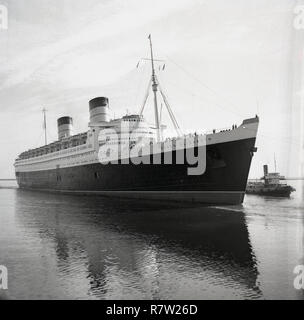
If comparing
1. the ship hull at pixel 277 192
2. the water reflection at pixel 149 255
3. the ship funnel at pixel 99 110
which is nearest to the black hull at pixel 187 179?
the water reflection at pixel 149 255

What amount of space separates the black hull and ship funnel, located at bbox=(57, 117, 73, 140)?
15.8 metres

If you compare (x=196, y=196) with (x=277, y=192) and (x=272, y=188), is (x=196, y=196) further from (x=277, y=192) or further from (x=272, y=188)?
(x=272, y=188)

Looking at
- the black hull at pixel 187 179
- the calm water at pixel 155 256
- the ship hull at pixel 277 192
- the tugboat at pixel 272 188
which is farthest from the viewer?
the tugboat at pixel 272 188

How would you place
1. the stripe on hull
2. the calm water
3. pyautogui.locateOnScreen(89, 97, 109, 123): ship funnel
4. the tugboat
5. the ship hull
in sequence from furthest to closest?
the tugboat
the ship hull
pyautogui.locateOnScreen(89, 97, 109, 123): ship funnel
the stripe on hull
the calm water

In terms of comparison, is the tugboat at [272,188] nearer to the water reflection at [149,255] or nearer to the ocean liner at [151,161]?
the ocean liner at [151,161]

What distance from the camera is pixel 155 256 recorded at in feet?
38.8

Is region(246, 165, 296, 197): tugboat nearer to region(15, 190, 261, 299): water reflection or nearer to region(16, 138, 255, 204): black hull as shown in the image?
region(16, 138, 255, 204): black hull

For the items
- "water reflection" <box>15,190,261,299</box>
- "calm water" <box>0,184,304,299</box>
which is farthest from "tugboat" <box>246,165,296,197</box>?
"water reflection" <box>15,190,261,299</box>

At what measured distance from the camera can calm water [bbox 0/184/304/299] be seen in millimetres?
8703

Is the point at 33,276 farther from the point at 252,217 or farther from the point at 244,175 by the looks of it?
the point at 244,175

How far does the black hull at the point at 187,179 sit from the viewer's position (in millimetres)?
23359

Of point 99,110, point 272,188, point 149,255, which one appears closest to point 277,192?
point 272,188

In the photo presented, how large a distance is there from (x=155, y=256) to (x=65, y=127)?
39.9 metres

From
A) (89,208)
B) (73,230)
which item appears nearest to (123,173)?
(89,208)
